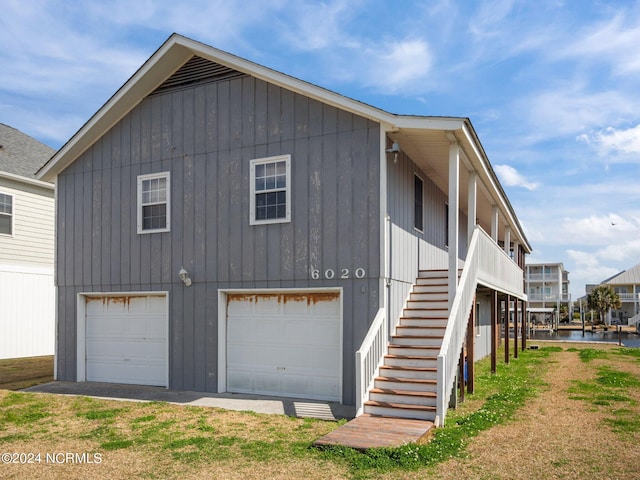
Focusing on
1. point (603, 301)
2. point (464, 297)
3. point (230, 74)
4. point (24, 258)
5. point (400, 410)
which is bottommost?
point (603, 301)

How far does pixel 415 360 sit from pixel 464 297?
146 cm

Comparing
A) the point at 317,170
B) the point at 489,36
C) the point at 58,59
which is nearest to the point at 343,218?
the point at 317,170

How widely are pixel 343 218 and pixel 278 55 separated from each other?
3.57m

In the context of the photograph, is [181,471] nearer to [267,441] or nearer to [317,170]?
[267,441]

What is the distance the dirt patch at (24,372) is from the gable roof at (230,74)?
500cm

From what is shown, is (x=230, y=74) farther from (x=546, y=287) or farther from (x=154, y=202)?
(x=546, y=287)

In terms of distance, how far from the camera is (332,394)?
10859 millimetres

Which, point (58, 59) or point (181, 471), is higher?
point (58, 59)

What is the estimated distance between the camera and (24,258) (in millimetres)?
18891

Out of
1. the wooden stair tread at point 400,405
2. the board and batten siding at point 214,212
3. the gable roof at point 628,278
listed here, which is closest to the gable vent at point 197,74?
the board and batten siding at point 214,212

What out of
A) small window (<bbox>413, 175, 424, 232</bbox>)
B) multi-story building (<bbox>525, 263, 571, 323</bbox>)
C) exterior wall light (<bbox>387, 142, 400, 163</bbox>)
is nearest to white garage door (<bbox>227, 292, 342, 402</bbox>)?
exterior wall light (<bbox>387, 142, 400, 163</bbox>)

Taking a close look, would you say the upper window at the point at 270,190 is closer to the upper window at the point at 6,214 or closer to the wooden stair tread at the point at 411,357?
the wooden stair tread at the point at 411,357

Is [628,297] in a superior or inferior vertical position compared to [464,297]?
inferior

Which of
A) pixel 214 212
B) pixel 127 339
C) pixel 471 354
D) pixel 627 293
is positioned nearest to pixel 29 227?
pixel 127 339
